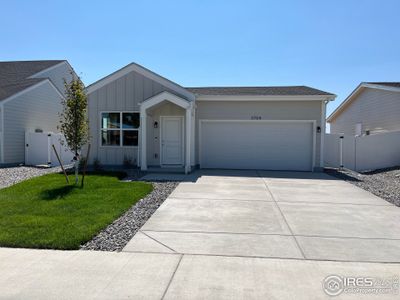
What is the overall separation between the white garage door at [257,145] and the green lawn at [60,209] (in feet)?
18.9

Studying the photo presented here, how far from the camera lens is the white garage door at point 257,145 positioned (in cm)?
1486

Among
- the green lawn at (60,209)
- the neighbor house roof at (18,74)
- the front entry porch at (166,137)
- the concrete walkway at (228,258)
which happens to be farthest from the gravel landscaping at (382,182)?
the neighbor house roof at (18,74)

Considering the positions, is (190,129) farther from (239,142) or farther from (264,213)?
(264,213)

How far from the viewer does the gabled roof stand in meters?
17.4

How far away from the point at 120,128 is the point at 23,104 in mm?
6478

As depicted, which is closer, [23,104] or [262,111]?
[262,111]

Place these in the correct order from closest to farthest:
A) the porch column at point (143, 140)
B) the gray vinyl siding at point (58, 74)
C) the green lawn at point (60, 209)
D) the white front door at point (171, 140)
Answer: the green lawn at point (60, 209)
the porch column at point (143, 140)
the white front door at point (171, 140)
the gray vinyl siding at point (58, 74)

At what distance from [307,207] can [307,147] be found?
779 centimetres

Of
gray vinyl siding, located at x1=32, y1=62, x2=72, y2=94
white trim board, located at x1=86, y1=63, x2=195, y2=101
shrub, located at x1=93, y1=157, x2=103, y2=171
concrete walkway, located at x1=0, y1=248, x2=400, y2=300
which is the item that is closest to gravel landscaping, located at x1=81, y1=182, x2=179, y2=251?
concrete walkway, located at x1=0, y1=248, x2=400, y2=300

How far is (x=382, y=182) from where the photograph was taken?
11.6 metres

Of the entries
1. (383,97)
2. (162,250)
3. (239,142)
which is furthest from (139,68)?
(383,97)

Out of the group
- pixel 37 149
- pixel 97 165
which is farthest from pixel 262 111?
pixel 37 149

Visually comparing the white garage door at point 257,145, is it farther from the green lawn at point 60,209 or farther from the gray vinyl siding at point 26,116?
the gray vinyl siding at point 26,116

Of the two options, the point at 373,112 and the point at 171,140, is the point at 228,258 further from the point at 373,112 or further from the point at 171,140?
the point at 373,112
